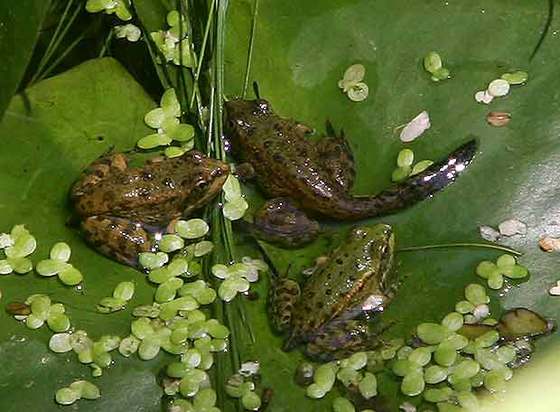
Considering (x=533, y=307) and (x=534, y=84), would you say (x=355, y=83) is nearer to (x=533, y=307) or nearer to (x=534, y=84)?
(x=534, y=84)

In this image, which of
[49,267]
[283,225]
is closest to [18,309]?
[49,267]

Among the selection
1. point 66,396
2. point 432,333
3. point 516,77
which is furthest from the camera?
point 516,77

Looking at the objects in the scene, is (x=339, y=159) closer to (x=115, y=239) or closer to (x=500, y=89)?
(x=500, y=89)

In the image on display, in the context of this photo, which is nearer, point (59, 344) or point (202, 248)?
point (59, 344)

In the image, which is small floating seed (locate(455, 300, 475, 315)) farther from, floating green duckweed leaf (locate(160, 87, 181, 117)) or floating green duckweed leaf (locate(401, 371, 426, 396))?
floating green duckweed leaf (locate(160, 87, 181, 117))

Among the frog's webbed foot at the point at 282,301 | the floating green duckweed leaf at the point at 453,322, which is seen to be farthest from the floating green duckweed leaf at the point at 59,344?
the floating green duckweed leaf at the point at 453,322
